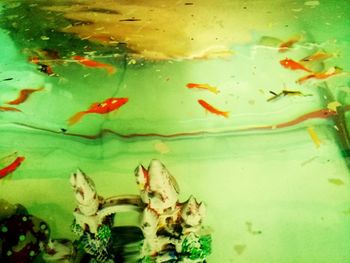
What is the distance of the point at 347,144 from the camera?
1.04m

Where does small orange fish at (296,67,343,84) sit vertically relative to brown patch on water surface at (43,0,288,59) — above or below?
below

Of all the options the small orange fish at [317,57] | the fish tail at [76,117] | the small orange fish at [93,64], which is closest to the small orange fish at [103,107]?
the fish tail at [76,117]

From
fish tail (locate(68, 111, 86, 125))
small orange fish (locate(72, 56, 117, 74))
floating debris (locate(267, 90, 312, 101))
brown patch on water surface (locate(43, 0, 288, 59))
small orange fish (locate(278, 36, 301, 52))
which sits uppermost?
brown patch on water surface (locate(43, 0, 288, 59))

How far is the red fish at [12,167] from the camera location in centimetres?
105

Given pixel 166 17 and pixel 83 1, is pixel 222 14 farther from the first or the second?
pixel 83 1

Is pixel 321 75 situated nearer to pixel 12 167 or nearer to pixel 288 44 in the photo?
pixel 288 44

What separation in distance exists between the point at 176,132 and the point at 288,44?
1.48ft

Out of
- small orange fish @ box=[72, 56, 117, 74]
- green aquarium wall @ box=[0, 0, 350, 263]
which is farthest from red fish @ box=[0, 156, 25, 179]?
small orange fish @ box=[72, 56, 117, 74]

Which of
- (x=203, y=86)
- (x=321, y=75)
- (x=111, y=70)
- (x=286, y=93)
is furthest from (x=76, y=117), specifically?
(x=321, y=75)

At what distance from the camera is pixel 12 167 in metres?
1.06

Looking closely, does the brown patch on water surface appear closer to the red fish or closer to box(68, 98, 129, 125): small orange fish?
box(68, 98, 129, 125): small orange fish

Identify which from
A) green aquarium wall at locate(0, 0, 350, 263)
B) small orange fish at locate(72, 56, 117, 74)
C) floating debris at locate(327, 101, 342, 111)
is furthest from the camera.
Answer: small orange fish at locate(72, 56, 117, 74)

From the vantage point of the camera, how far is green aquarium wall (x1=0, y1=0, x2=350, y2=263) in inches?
37.9

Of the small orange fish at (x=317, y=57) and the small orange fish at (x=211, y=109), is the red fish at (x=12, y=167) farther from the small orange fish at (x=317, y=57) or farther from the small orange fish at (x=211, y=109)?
the small orange fish at (x=317, y=57)
